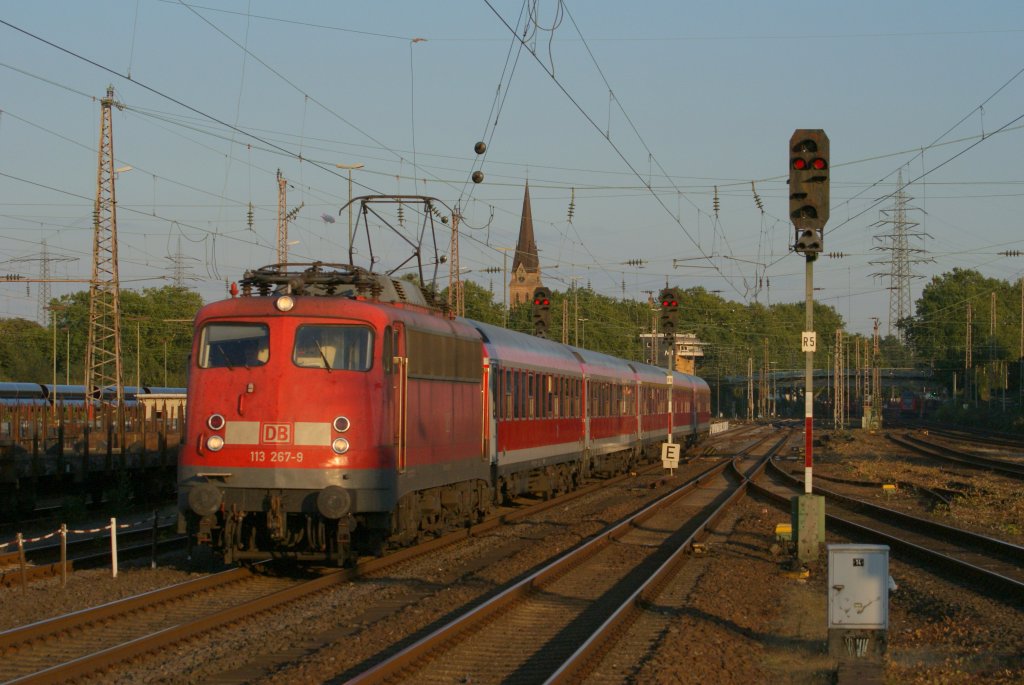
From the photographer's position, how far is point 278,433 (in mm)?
14227

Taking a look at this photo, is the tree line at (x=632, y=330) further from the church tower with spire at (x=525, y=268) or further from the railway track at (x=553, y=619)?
the railway track at (x=553, y=619)

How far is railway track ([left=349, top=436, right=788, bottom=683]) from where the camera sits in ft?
32.8

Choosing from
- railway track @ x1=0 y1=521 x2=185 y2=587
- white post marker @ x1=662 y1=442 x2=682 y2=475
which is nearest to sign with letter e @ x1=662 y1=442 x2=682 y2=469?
white post marker @ x1=662 y1=442 x2=682 y2=475

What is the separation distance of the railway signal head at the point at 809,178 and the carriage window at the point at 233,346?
7416mm

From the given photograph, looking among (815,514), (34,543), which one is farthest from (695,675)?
(34,543)

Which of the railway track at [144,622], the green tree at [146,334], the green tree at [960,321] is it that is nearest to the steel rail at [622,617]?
the railway track at [144,622]

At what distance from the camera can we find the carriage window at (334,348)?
14.5 metres

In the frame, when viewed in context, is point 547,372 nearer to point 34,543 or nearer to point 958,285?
point 34,543

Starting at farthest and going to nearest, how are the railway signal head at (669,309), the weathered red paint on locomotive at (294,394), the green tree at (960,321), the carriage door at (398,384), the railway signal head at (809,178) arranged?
1. the green tree at (960,321)
2. the railway signal head at (669,309)
3. the railway signal head at (809,178)
4. the carriage door at (398,384)
5. the weathered red paint on locomotive at (294,394)

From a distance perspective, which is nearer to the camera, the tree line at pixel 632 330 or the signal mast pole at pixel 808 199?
the signal mast pole at pixel 808 199

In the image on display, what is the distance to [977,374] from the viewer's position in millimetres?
92312

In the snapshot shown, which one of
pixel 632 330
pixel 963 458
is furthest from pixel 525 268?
pixel 963 458

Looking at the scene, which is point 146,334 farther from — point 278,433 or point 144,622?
point 144,622

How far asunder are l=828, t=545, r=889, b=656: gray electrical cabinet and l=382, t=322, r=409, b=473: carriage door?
6.27 m
